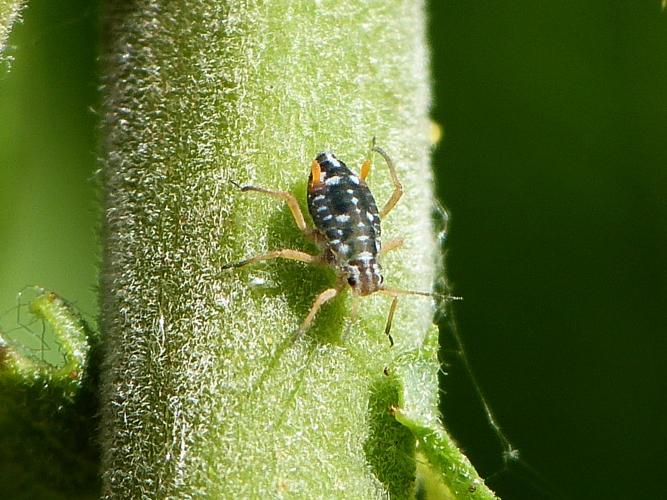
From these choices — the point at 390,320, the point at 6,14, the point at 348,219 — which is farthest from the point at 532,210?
the point at 6,14

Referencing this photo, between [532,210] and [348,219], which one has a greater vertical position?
[348,219]

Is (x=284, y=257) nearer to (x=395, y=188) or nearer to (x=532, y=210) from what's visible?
(x=395, y=188)

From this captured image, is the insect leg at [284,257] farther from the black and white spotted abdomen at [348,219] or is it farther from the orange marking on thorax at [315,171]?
the orange marking on thorax at [315,171]

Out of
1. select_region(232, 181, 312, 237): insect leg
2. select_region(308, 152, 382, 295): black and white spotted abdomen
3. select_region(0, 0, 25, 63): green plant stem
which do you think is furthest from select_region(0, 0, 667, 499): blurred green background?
select_region(232, 181, 312, 237): insect leg

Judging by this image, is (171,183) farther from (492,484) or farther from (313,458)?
(492,484)

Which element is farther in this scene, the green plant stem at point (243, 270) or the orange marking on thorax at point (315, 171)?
the orange marking on thorax at point (315, 171)

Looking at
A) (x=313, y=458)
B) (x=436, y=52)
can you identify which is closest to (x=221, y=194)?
(x=313, y=458)

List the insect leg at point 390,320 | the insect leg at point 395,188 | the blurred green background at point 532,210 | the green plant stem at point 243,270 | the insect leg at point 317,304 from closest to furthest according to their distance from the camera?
1. the green plant stem at point 243,270
2. the insect leg at point 317,304
3. the insect leg at point 390,320
4. the insect leg at point 395,188
5. the blurred green background at point 532,210

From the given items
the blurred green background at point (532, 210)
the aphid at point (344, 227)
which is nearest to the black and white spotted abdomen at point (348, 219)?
the aphid at point (344, 227)
